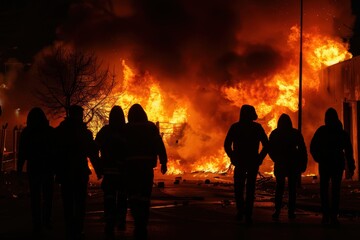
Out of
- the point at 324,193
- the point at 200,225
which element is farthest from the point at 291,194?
the point at 200,225

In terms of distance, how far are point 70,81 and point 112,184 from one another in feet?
94.3

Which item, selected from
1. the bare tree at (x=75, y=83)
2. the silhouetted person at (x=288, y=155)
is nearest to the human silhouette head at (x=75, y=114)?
the silhouetted person at (x=288, y=155)

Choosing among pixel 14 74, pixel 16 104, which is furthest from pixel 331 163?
pixel 14 74

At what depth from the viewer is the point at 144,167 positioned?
9469 millimetres

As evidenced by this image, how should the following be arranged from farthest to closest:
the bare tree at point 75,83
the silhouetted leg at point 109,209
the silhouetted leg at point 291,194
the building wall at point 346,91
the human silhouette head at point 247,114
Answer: the bare tree at point 75,83, the building wall at point 346,91, the silhouetted leg at point 291,194, the human silhouette head at point 247,114, the silhouetted leg at point 109,209

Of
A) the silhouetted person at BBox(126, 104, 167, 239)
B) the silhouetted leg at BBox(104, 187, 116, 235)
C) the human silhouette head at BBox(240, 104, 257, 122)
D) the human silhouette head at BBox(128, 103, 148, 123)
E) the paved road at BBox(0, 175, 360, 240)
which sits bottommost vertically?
the paved road at BBox(0, 175, 360, 240)

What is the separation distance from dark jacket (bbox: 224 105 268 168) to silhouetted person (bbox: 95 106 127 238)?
233 cm

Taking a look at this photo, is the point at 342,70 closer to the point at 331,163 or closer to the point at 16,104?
the point at 331,163

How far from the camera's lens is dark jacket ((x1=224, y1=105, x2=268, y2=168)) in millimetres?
12195

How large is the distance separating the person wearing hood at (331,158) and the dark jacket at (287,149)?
0.75m

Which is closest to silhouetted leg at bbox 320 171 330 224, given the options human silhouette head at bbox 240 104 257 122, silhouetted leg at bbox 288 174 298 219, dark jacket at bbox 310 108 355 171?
dark jacket at bbox 310 108 355 171

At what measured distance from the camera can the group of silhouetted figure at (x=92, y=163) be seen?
945 cm

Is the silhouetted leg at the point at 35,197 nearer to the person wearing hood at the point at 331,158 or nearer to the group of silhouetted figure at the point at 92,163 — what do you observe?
the group of silhouetted figure at the point at 92,163

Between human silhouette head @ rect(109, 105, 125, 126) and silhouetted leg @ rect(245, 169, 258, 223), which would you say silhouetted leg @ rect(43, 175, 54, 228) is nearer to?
human silhouette head @ rect(109, 105, 125, 126)
